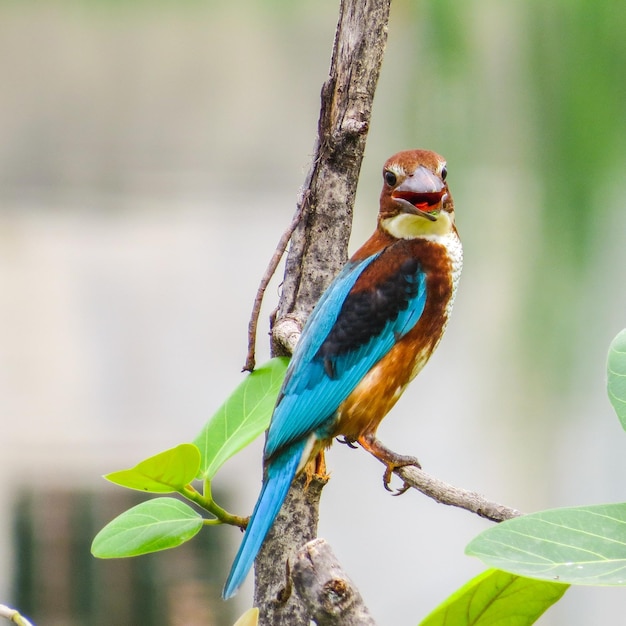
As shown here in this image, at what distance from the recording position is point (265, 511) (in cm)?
86

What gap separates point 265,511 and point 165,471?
0.54 ft

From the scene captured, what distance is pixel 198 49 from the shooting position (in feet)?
8.31

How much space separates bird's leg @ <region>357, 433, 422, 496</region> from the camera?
103cm

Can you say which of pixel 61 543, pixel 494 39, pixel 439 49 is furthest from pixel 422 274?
pixel 61 543

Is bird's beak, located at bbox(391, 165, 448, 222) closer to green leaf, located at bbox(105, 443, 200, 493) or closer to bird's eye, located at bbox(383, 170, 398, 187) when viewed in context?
bird's eye, located at bbox(383, 170, 398, 187)

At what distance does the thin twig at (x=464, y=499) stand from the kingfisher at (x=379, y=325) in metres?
0.14

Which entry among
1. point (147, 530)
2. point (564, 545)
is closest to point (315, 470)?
point (147, 530)

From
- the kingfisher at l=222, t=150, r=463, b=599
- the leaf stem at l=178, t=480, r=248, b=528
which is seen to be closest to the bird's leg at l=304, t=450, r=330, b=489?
the kingfisher at l=222, t=150, r=463, b=599

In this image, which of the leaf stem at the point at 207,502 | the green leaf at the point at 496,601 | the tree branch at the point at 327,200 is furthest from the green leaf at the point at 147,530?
the green leaf at the point at 496,601

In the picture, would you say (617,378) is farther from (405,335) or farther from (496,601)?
(405,335)

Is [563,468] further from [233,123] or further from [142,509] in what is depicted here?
[142,509]

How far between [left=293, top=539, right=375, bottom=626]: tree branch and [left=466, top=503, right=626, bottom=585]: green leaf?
0.10 meters

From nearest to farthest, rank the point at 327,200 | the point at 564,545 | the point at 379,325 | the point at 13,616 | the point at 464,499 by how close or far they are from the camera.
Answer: the point at 564,545
the point at 13,616
the point at 464,499
the point at 327,200
the point at 379,325

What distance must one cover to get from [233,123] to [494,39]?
74 centimetres
